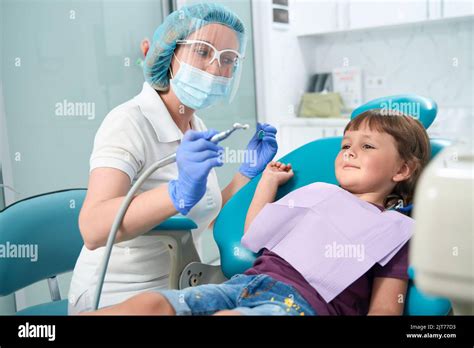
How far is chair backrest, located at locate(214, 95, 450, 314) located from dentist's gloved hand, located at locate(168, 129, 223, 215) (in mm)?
262

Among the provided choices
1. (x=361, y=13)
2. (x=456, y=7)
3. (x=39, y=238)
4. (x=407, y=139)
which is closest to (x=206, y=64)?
(x=407, y=139)

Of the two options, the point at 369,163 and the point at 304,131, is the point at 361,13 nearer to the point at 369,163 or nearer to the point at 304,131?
the point at 304,131

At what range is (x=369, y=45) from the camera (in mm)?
3199

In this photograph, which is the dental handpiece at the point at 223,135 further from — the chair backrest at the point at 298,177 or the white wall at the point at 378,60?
the white wall at the point at 378,60

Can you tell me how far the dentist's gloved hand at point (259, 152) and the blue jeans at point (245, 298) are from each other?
335mm

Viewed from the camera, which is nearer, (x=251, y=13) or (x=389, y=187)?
(x=389, y=187)

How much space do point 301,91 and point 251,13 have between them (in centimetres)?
57

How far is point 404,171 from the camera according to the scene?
43.9 inches

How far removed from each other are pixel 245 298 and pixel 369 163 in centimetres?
37

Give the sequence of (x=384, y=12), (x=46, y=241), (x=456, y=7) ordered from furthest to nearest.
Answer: (x=384, y=12) → (x=456, y=7) → (x=46, y=241)
